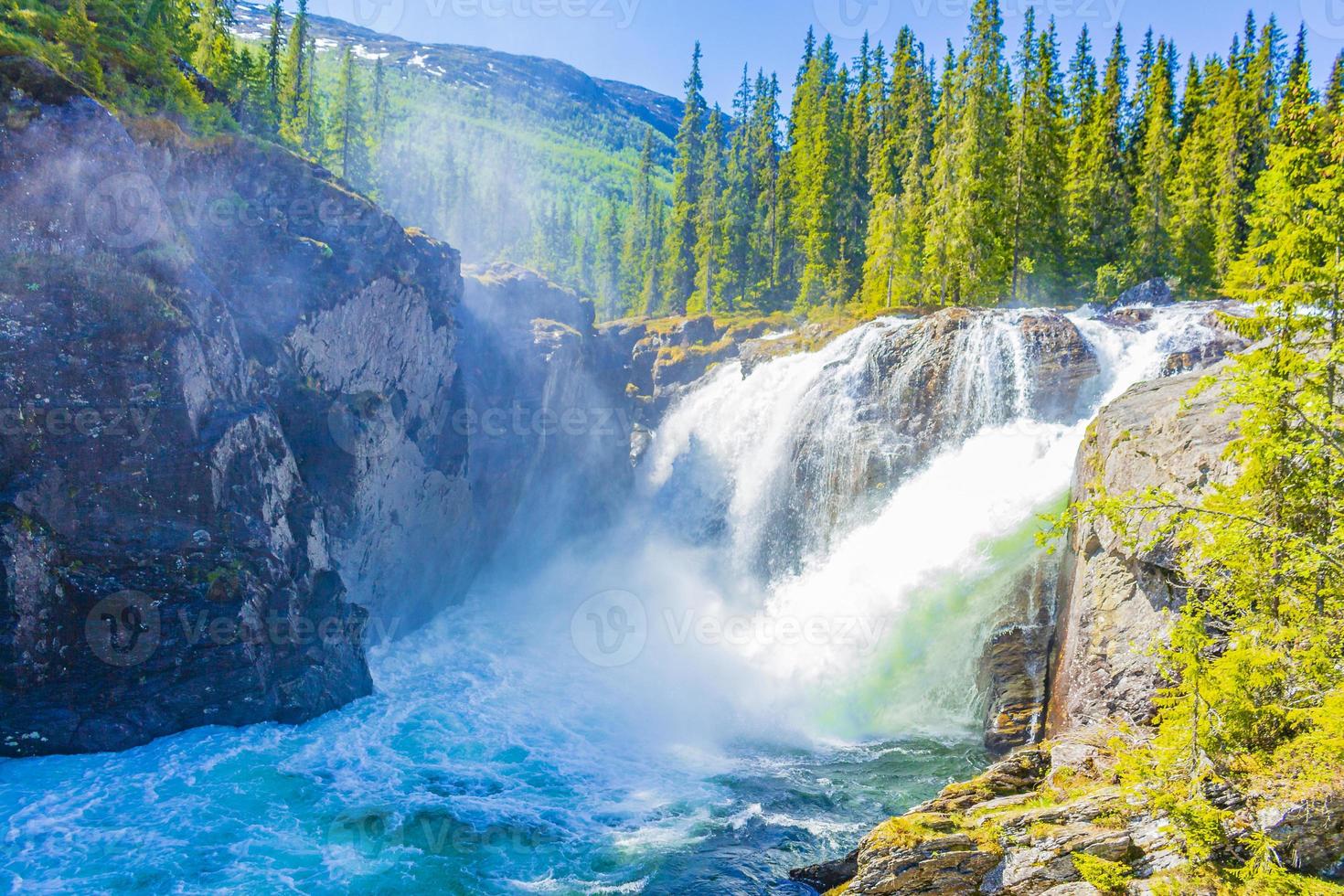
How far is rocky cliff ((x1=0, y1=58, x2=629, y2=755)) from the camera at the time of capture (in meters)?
16.6

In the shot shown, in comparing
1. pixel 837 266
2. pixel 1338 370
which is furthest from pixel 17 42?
pixel 837 266

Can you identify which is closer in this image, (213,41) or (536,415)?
(536,415)

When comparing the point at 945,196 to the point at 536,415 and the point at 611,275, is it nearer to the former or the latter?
the point at 536,415

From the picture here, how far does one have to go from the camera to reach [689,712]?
22312 mm

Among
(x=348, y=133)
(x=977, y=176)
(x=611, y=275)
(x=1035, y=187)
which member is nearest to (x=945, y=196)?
(x=977, y=176)

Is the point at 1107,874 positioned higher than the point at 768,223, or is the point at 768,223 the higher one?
the point at 768,223

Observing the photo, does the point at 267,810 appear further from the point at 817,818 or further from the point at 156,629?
the point at 817,818

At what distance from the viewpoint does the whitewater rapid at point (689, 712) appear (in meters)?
14.7

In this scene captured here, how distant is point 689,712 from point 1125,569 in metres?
12.2

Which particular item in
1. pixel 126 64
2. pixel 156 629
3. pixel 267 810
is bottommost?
pixel 267 810

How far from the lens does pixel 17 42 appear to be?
56.6 ft

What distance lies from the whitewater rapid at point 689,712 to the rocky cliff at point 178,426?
1.62 meters

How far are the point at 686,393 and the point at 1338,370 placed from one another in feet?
105

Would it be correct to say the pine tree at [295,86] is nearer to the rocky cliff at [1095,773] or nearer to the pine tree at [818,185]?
the pine tree at [818,185]
